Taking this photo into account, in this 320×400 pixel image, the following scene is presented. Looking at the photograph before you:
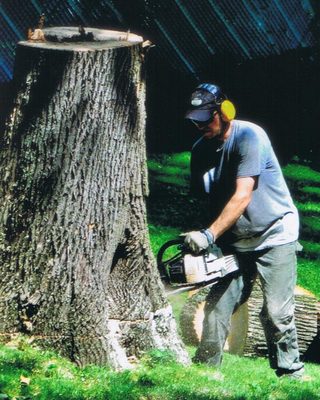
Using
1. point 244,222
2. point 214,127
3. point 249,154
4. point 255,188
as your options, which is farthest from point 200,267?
point 214,127

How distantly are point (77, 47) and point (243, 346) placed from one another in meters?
3.50

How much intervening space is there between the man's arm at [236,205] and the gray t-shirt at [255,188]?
73 mm

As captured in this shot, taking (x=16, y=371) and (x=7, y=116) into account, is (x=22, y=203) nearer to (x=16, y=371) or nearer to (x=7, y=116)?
(x=7, y=116)

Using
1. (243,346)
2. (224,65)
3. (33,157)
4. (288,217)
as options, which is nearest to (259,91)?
(224,65)

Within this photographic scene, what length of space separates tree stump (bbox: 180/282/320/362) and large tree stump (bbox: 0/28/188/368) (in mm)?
2167

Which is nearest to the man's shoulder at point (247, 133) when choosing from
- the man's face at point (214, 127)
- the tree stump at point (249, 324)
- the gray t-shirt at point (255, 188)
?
the gray t-shirt at point (255, 188)

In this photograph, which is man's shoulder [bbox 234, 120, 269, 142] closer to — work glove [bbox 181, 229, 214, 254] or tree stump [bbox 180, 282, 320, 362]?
work glove [bbox 181, 229, 214, 254]

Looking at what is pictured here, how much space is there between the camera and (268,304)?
6.32 metres

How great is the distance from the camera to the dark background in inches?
557

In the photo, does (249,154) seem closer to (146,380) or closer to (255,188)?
(255,188)

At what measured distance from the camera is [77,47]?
5.60m

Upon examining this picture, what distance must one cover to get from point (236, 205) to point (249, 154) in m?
0.37

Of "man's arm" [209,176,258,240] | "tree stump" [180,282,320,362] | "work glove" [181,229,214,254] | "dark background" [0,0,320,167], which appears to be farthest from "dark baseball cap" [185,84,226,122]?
"dark background" [0,0,320,167]

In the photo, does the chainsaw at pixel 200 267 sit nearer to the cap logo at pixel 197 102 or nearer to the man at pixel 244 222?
the man at pixel 244 222
